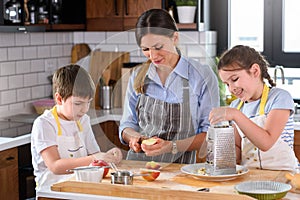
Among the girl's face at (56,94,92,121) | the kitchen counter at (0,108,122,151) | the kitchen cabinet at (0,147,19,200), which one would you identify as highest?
the girl's face at (56,94,92,121)

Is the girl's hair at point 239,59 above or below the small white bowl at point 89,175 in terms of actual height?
above

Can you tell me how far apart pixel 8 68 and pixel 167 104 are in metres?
1.95

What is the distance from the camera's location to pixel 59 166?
2701 mm

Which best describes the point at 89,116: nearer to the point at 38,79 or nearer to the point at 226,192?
the point at 226,192

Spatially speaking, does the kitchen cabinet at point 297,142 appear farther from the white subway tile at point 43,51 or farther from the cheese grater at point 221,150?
the white subway tile at point 43,51

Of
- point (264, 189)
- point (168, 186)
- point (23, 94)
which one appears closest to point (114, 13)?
point (23, 94)

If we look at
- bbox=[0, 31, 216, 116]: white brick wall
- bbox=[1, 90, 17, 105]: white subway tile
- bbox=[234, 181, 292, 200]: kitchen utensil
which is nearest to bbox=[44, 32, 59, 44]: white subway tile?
bbox=[0, 31, 216, 116]: white brick wall

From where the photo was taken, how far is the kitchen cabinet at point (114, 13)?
4.81m

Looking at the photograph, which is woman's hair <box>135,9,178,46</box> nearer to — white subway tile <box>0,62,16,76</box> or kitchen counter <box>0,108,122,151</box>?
kitchen counter <box>0,108,122,151</box>

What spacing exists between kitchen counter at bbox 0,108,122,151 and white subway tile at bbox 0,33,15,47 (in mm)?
511

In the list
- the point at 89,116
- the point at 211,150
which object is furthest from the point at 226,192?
the point at 89,116

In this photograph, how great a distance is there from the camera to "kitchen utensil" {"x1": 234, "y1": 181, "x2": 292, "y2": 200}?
7.08 ft

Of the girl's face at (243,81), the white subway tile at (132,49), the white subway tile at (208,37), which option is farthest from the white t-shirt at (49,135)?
the white subway tile at (208,37)

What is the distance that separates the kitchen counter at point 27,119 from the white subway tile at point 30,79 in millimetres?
264
